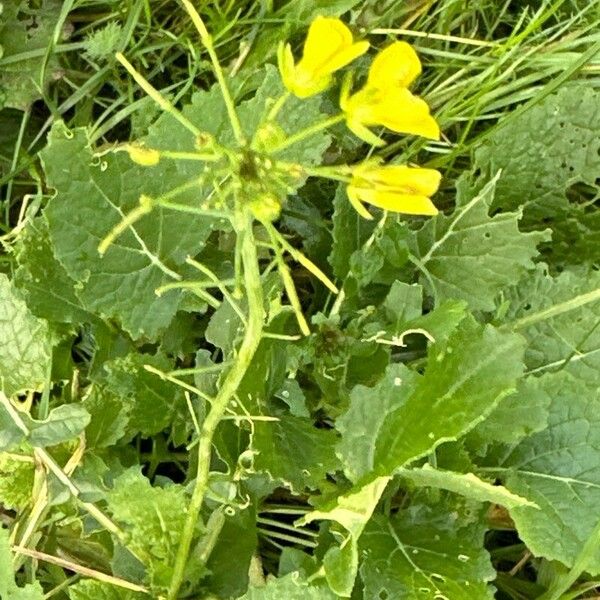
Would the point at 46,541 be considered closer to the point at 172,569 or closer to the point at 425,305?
the point at 172,569

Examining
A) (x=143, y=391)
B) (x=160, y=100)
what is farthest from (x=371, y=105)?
(x=143, y=391)

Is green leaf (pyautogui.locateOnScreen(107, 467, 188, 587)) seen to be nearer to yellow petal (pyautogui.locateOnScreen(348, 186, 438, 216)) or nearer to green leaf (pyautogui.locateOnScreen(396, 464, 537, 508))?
green leaf (pyautogui.locateOnScreen(396, 464, 537, 508))

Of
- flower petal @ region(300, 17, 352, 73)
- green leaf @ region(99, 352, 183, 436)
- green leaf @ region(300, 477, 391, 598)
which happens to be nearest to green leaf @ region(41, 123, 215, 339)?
green leaf @ region(99, 352, 183, 436)

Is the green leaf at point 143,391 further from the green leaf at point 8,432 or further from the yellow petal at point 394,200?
the yellow petal at point 394,200

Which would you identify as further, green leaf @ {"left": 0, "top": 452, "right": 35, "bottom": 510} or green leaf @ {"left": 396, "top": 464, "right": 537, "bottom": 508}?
green leaf @ {"left": 0, "top": 452, "right": 35, "bottom": 510}

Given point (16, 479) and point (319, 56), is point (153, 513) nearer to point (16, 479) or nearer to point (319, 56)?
point (16, 479)

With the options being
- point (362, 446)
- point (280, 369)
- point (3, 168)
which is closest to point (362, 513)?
point (362, 446)

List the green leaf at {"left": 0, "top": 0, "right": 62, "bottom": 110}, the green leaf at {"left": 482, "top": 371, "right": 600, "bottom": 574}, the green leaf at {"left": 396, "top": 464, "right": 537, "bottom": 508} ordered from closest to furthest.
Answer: the green leaf at {"left": 396, "top": 464, "right": 537, "bottom": 508} → the green leaf at {"left": 482, "top": 371, "right": 600, "bottom": 574} → the green leaf at {"left": 0, "top": 0, "right": 62, "bottom": 110}
